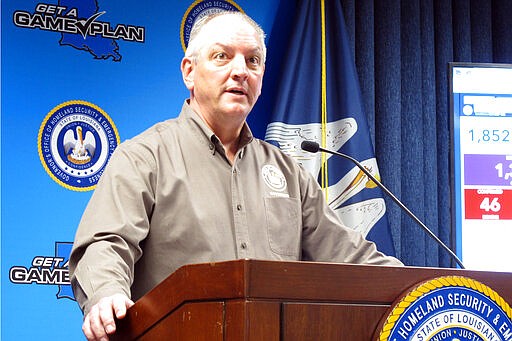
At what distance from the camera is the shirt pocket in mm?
2168

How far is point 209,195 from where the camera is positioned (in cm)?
211

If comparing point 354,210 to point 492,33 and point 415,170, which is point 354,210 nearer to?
point 415,170

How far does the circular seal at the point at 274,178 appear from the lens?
2266 mm

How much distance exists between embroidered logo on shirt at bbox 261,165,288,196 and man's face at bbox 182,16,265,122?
160 mm

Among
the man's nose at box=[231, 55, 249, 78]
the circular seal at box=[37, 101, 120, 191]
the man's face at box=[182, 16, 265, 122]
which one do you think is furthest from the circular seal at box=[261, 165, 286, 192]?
the circular seal at box=[37, 101, 120, 191]

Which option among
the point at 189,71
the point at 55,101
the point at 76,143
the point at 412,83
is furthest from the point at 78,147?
the point at 412,83

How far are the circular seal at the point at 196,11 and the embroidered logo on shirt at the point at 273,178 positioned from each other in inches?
48.6

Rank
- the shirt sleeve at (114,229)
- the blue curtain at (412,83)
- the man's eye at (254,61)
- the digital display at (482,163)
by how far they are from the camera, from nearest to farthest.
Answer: the shirt sleeve at (114,229) < the man's eye at (254,61) < the digital display at (482,163) < the blue curtain at (412,83)

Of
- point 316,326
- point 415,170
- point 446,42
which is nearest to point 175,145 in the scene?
point 316,326

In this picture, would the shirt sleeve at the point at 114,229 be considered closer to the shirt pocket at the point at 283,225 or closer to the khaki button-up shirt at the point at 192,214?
the khaki button-up shirt at the point at 192,214

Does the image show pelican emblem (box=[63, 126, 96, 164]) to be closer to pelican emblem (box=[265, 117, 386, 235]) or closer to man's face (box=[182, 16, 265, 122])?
pelican emblem (box=[265, 117, 386, 235])

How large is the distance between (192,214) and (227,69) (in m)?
0.42

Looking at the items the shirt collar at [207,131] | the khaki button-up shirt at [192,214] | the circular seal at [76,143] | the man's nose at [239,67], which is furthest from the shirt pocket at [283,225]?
the circular seal at [76,143]

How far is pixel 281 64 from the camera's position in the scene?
3564mm
